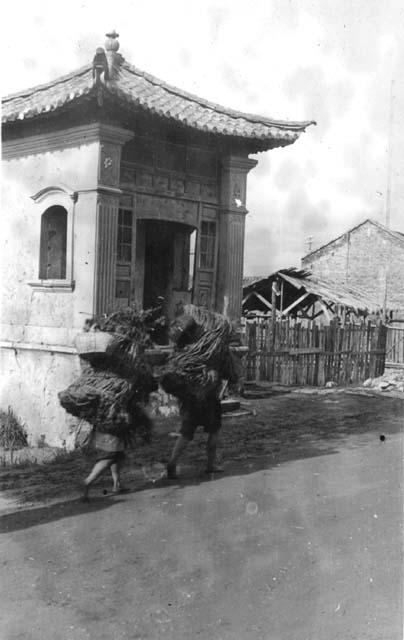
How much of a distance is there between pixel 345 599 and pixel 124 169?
24.0 ft

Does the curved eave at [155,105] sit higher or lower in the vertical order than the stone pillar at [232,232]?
higher

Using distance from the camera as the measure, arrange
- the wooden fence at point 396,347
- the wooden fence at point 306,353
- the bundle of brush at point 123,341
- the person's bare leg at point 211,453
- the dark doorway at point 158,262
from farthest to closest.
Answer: the wooden fence at point 396,347
the wooden fence at point 306,353
the dark doorway at point 158,262
the person's bare leg at point 211,453
the bundle of brush at point 123,341

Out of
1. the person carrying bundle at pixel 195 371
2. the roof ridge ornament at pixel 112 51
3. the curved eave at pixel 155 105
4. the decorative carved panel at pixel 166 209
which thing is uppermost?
the roof ridge ornament at pixel 112 51

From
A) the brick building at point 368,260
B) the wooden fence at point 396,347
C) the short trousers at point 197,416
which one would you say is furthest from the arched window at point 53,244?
the brick building at point 368,260

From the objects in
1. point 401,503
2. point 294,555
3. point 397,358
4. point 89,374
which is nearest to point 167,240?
point 89,374

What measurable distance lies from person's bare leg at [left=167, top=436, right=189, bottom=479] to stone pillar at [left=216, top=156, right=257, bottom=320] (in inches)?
190

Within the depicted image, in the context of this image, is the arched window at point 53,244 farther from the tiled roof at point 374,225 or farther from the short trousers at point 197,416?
the tiled roof at point 374,225

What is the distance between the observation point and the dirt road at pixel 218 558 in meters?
3.70

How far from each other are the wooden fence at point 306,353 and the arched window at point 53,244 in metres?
4.89

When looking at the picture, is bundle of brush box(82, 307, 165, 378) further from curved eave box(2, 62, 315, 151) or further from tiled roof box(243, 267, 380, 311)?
tiled roof box(243, 267, 380, 311)

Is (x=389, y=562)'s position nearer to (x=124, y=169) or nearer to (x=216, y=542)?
(x=216, y=542)

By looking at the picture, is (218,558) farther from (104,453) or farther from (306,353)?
(306,353)

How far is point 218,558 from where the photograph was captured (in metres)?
4.54

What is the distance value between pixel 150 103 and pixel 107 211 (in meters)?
1.55
